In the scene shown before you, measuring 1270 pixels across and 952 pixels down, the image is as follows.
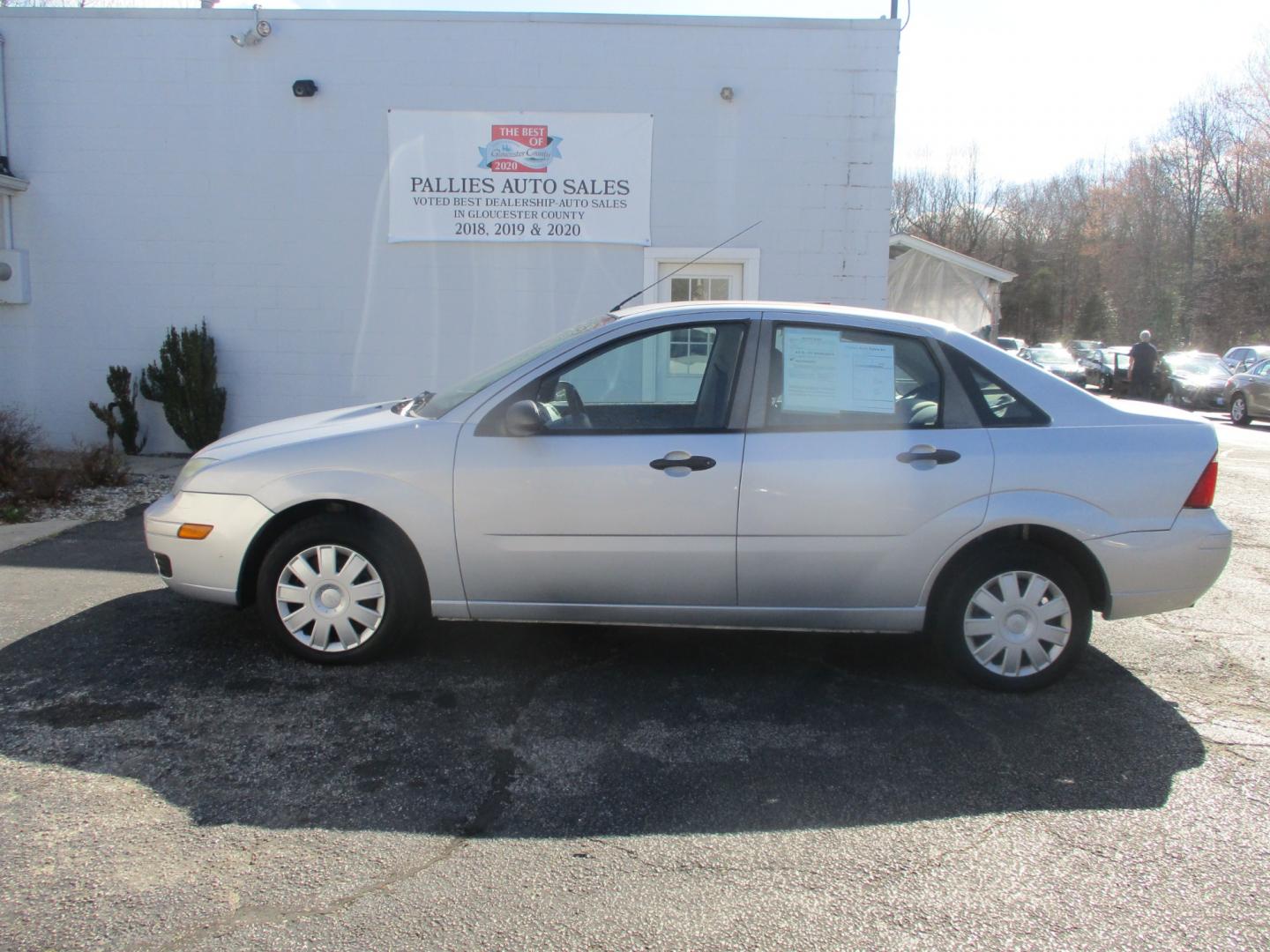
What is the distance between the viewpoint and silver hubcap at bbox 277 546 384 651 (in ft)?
14.4

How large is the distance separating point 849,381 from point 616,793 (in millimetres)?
2103

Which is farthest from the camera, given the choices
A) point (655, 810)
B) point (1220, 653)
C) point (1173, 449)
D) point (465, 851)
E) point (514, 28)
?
point (514, 28)

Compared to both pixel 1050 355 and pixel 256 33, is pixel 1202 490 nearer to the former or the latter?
pixel 256 33

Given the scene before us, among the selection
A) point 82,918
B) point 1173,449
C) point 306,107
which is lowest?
point 82,918

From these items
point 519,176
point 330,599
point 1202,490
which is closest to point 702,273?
point 519,176

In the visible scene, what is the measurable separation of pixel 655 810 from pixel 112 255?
9553mm

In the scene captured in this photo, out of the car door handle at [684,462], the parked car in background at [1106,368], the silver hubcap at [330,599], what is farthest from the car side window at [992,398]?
the parked car in background at [1106,368]

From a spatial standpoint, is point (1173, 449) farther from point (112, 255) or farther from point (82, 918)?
point (112, 255)

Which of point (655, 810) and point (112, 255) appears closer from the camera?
point (655, 810)

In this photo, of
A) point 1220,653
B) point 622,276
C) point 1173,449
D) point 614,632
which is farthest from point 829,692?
point 622,276

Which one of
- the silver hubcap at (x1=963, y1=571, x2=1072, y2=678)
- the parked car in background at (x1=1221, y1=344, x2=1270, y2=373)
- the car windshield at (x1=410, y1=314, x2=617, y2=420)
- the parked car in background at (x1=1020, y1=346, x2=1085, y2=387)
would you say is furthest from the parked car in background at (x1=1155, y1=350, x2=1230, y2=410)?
the car windshield at (x1=410, y1=314, x2=617, y2=420)

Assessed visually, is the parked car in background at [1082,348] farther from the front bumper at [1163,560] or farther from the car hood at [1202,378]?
the front bumper at [1163,560]

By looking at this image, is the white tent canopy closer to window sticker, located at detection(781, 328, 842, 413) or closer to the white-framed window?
the white-framed window

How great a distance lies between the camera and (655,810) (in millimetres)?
3322
